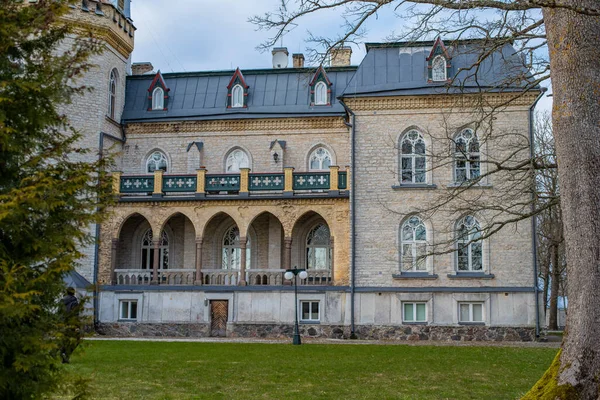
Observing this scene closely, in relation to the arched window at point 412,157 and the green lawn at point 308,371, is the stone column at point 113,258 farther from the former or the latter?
the arched window at point 412,157

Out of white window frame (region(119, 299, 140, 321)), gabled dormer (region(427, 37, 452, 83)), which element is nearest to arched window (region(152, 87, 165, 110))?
white window frame (region(119, 299, 140, 321))

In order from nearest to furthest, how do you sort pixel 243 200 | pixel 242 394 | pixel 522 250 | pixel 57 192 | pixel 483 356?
pixel 57 192, pixel 242 394, pixel 483 356, pixel 522 250, pixel 243 200

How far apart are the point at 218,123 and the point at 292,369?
59.2 feet

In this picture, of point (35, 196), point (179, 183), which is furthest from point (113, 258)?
point (35, 196)

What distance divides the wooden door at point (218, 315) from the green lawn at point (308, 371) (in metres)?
7.52

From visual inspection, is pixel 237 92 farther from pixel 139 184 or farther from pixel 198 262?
pixel 198 262

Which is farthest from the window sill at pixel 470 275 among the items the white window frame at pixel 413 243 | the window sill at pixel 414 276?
the white window frame at pixel 413 243

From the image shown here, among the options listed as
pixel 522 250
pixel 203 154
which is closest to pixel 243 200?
pixel 203 154

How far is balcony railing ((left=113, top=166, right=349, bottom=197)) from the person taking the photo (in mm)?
27672

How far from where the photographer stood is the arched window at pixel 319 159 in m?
30.7

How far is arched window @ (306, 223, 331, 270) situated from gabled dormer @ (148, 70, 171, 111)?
8.78 meters

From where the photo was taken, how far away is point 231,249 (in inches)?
1220

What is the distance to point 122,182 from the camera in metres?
29.2

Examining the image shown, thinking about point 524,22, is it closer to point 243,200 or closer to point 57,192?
point 57,192
